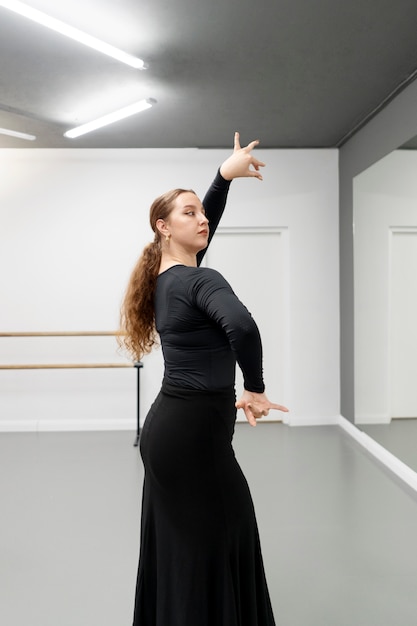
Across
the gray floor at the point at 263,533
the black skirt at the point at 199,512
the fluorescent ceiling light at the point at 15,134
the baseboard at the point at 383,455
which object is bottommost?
the gray floor at the point at 263,533

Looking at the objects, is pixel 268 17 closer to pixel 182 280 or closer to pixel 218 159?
pixel 182 280

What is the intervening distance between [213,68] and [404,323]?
2.12 metres

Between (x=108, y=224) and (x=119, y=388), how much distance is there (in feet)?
5.14

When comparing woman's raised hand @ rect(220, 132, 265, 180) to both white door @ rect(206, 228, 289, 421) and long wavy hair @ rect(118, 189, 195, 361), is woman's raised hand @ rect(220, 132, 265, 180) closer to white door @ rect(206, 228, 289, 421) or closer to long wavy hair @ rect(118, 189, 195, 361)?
long wavy hair @ rect(118, 189, 195, 361)

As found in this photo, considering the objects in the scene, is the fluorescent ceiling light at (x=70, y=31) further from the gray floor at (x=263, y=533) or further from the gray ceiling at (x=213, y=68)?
the gray floor at (x=263, y=533)

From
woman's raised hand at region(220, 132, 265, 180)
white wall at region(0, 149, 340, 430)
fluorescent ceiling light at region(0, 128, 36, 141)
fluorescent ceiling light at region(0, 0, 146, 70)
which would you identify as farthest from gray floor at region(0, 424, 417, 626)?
fluorescent ceiling light at region(0, 128, 36, 141)

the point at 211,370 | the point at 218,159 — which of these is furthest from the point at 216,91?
the point at 211,370

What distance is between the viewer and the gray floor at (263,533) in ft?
7.27

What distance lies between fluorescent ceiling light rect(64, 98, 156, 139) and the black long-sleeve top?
2.54 meters

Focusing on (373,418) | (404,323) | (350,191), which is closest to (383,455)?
(373,418)

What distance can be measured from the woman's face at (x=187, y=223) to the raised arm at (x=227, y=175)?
9 centimetres

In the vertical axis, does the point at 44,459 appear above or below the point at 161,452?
below

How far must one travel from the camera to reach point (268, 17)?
8.39 feet

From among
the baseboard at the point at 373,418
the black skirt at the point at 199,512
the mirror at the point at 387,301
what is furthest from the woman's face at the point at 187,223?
the baseboard at the point at 373,418
